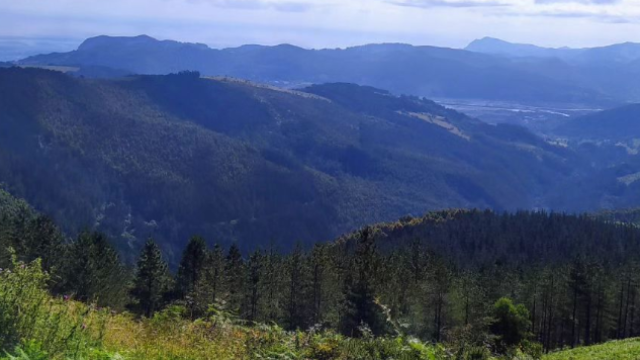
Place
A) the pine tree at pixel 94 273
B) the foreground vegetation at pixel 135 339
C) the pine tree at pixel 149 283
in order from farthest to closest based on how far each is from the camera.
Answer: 1. the pine tree at pixel 149 283
2. the pine tree at pixel 94 273
3. the foreground vegetation at pixel 135 339

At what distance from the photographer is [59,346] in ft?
23.0

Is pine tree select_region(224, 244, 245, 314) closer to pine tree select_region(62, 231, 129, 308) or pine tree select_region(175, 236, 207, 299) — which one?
pine tree select_region(175, 236, 207, 299)

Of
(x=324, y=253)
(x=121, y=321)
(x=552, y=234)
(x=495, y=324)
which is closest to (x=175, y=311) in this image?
(x=121, y=321)

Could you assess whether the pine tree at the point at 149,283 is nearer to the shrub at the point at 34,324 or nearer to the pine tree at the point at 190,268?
the pine tree at the point at 190,268

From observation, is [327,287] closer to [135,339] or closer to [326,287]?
[326,287]

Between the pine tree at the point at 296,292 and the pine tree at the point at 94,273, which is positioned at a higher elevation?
the pine tree at the point at 94,273

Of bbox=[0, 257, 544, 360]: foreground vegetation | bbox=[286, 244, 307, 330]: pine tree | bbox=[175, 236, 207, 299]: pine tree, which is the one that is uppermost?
bbox=[0, 257, 544, 360]: foreground vegetation

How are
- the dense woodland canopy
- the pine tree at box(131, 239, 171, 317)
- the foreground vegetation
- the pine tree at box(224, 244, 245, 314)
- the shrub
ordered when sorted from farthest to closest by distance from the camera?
1. the pine tree at box(224, 244, 245, 314)
2. the pine tree at box(131, 239, 171, 317)
3. the dense woodland canopy
4. the foreground vegetation
5. the shrub

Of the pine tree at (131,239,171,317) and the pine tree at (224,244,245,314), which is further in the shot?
the pine tree at (224,244,245,314)

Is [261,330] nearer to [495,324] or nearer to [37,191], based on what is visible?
[495,324]

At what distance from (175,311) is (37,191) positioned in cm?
19228

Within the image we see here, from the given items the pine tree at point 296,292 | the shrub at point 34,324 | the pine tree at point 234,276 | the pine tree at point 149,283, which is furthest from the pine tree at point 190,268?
the shrub at point 34,324

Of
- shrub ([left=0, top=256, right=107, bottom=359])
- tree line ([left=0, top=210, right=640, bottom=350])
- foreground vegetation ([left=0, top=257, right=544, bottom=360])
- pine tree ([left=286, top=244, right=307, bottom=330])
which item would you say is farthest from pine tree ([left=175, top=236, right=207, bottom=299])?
shrub ([left=0, top=256, right=107, bottom=359])

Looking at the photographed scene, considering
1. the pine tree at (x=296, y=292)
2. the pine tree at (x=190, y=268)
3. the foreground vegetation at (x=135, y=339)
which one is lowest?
the pine tree at (x=296, y=292)
